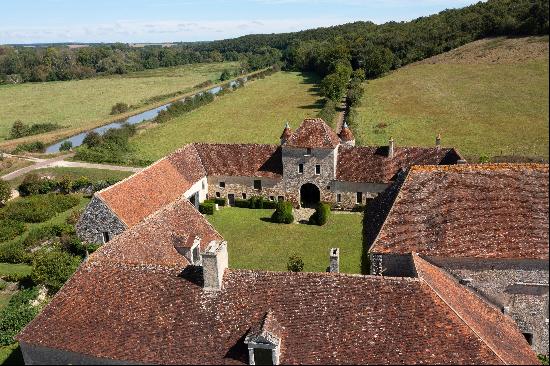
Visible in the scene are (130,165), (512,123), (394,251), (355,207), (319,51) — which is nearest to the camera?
(394,251)

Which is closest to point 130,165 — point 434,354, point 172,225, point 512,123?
point 172,225

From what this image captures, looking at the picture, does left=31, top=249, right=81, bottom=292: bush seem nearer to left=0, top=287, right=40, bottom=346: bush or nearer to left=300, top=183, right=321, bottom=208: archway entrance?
left=0, top=287, right=40, bottom=346: bush

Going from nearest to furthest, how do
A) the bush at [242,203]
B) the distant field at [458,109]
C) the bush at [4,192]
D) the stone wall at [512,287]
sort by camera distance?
1. the stone wall at [512,287]
2. the bush at [242,203]
3. the bush at [4,192]
4. the distant field at [458,109]

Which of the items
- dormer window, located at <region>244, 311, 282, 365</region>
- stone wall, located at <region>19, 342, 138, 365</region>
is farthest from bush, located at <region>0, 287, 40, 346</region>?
dormer window, located at <region>244, 311, 282, 365</region>

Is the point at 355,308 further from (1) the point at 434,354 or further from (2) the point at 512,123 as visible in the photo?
(2) the point at 512,123

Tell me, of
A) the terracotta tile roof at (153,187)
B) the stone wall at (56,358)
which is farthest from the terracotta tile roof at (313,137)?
the stone wall at (56,358)

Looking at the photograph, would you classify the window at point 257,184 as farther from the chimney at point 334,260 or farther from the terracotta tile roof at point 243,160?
the chimney at point 334,260

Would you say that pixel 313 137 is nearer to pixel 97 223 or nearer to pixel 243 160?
pixel 243 160
